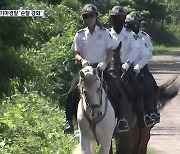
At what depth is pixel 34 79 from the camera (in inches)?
423

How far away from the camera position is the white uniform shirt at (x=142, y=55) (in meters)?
12.4

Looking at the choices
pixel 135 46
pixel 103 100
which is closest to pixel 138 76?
pixel 135 46

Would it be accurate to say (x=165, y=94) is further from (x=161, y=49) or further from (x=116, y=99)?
(x=161, y=49)

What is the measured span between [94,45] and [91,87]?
1437mm

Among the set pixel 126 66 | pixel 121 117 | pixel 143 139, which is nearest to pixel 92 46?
pixel 126 66

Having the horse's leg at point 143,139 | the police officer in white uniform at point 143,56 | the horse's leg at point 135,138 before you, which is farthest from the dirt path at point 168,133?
the police officer in white uniform at point 143,56

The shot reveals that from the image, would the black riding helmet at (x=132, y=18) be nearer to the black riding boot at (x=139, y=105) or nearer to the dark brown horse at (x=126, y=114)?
the black riding boot at (x=139, y=105)

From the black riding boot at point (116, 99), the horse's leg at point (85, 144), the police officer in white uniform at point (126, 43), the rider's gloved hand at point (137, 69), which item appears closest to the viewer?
the horse's leg at point (85, 144)

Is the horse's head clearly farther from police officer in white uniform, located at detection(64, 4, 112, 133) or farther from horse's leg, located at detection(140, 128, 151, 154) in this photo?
horse's leg, located at detection(140, 128, 151, 154)

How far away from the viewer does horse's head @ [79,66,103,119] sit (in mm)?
9562

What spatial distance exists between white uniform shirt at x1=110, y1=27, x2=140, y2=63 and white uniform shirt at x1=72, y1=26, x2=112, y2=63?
3.51ft

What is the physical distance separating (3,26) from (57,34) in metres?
11.7

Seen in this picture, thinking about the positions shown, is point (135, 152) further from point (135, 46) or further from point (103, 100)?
point (103, 100)

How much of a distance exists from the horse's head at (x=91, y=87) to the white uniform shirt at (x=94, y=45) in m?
1.17
